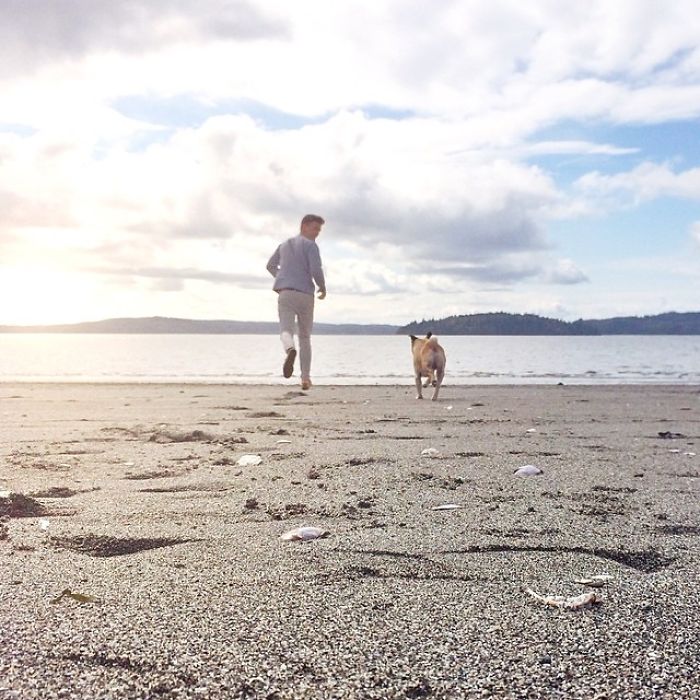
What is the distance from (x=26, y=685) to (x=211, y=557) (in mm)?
1136

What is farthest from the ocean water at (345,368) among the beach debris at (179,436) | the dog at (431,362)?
the beach debris at (179,436)

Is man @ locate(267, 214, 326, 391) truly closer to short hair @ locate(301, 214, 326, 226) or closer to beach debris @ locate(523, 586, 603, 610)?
short hair @ locate(301, 214, 326, 226)

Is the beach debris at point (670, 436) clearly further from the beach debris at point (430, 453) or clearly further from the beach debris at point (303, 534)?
the beach debris at point (303, 534)

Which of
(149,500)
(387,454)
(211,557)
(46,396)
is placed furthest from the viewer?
(46,396)

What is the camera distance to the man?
10.4 m

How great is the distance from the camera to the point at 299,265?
10508 millimetres

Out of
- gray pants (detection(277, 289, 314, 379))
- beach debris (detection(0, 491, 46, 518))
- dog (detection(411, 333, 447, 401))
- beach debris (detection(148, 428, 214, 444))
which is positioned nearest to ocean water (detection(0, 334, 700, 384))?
dog (detection(411, 333, 447, 401))

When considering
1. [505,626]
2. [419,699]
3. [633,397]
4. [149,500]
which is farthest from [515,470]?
[633,397]

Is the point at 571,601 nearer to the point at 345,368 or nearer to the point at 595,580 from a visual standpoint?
the point at 595,580

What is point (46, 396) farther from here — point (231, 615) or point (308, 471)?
point (231, 615)

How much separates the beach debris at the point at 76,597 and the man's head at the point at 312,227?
8544 mm

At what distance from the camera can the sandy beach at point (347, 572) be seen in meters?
1.77

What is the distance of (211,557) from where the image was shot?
279 cm

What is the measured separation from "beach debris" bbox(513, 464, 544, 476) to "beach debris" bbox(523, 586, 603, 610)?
239 cm
